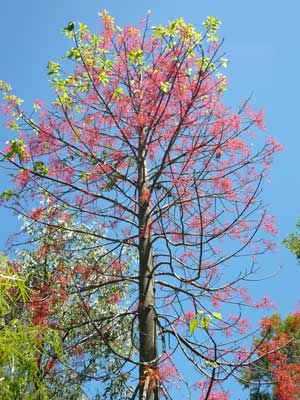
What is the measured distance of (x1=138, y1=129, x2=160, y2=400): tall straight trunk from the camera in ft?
16.1

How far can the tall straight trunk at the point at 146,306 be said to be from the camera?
16.1ft

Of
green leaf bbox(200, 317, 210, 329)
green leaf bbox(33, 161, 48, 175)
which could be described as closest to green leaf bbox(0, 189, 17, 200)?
green leaf bbox(33, 161, 48, 175)

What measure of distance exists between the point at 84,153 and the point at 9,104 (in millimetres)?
1424

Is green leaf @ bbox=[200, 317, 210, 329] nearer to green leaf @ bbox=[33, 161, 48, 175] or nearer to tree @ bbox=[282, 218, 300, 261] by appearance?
green leaf @ bbox=[33, 161, 48, 175]

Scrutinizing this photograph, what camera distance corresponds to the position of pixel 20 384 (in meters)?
3.94

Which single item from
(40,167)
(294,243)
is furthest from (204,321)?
(294,243)

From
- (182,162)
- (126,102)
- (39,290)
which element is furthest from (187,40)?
(39,290)

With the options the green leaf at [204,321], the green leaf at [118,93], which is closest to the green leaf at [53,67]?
the green leaf at [118,93]

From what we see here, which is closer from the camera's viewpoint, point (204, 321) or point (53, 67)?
point (204, 321)

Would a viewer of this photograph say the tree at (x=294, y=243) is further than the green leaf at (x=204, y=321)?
Yes

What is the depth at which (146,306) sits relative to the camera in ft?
17.9

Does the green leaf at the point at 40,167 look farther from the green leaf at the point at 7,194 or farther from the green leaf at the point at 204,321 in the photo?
the green leaf at the point at 204,321

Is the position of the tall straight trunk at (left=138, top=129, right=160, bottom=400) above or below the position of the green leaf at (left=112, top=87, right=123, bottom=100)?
below

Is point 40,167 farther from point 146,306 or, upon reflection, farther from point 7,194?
point 146,306
